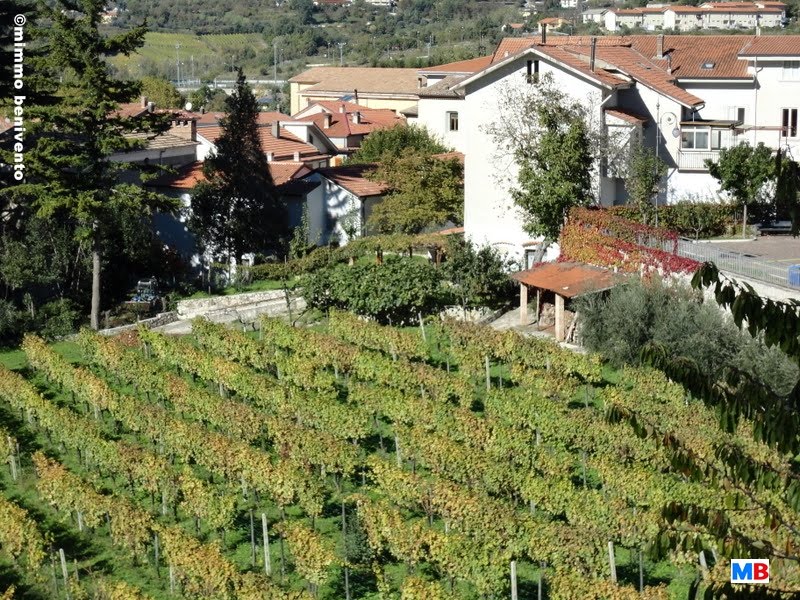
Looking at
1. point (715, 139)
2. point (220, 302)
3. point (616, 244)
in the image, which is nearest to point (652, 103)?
point (715, 139)

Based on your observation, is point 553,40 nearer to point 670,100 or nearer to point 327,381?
point 670,100

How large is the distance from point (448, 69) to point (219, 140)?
1234 inches

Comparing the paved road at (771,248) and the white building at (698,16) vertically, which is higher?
the white building at (698,16)

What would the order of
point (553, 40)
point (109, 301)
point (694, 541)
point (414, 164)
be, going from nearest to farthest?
point (694, 541) → point (109, 301) → point (414, 164) → point (553, 40)

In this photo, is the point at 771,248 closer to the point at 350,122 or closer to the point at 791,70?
the point at 791,70

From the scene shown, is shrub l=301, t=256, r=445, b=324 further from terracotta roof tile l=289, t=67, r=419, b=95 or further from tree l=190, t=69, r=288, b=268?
terracotta roof tile l=289, t=67, r=419, b=95

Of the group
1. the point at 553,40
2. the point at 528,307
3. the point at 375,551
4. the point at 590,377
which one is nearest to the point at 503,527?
the point at 375,551

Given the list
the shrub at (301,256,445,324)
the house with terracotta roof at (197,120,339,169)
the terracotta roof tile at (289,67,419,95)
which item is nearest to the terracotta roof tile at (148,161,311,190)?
the house with terracotta roof at (197,120,339,169)

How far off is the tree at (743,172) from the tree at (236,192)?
12819 millimetres

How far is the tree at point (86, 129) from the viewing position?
3322 centimetres

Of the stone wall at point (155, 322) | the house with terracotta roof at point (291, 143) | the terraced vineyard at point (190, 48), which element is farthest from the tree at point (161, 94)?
the terraced vineyard at point (190, 48)

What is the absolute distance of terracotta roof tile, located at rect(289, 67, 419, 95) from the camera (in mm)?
76625

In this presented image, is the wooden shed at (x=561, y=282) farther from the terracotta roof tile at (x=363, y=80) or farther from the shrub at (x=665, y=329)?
the terracotta roof tile at (x=363, y=80)

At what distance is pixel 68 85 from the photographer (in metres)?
34.2
